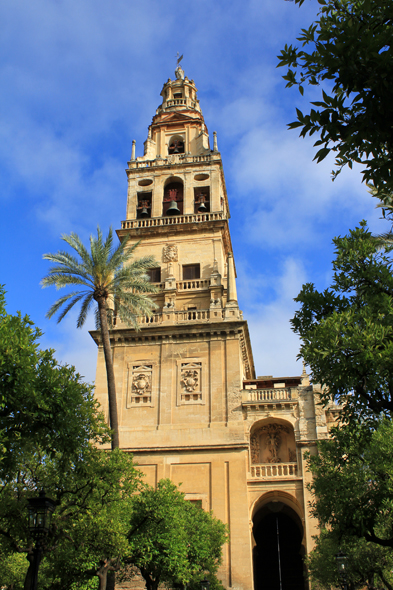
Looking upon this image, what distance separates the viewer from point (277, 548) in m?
31.4

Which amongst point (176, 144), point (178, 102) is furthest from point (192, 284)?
point (178, 102)

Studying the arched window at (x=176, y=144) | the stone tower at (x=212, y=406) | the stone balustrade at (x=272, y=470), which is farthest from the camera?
the arched window at (x=176, y=144)

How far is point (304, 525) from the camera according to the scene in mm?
27094

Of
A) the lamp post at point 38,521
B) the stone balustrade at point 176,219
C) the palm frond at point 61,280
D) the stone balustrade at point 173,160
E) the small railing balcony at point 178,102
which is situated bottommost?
the lamp post at point 38,521

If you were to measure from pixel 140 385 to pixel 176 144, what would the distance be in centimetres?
2025

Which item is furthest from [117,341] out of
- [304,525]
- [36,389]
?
[36,389]

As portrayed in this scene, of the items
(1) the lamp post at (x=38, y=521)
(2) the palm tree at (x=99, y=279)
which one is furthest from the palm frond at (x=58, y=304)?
(1) the lamp post at (x=38, y=521)

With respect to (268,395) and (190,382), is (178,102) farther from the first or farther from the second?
(268,395)

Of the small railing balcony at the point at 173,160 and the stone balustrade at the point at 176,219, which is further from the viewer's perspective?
the small railing balcony at the point at 173,160

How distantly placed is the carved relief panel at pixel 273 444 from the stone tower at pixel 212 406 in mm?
53

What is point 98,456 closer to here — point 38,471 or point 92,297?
point 38,471

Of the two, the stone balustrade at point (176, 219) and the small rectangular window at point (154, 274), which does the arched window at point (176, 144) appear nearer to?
the stone balustrade at point (176, 219)

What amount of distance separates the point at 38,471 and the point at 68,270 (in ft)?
35.4

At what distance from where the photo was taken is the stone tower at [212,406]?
92.1 ft
